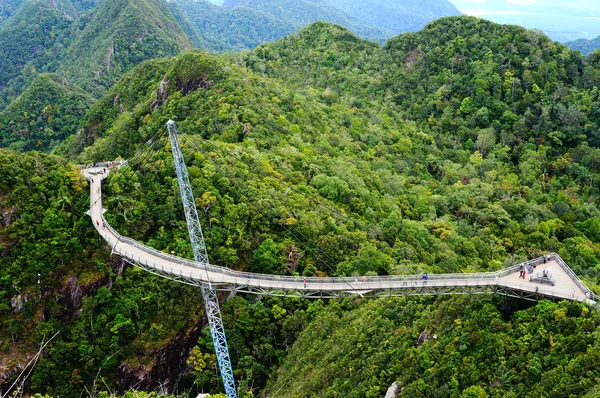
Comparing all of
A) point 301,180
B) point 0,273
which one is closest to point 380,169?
point 301,180

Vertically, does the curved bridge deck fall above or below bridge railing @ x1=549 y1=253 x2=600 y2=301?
below

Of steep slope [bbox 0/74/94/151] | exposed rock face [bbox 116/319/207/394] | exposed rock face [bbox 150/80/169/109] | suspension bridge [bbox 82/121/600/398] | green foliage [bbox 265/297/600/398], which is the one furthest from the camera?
steep slope [bbox 0/74/94/151]

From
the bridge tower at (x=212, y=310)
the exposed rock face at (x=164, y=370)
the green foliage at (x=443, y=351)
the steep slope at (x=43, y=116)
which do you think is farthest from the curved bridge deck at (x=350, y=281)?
the steep slope at (x=43, y=116)

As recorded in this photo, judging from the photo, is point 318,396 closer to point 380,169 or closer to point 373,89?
point 380,169

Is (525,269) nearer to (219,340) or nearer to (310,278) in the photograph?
(310,278)

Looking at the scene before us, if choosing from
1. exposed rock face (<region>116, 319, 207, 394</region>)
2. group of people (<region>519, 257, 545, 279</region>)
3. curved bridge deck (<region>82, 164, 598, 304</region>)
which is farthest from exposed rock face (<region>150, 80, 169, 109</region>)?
group of people (<region>519, 257, 545, 279</region>)

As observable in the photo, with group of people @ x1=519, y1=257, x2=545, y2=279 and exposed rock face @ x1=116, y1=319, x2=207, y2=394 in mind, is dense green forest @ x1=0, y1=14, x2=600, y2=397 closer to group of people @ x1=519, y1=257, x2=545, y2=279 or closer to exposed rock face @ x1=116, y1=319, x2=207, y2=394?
exposed rock face @ x1=116, y1=319, x2=207, y2=394

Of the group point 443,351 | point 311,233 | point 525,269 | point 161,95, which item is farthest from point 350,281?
point 161,95
